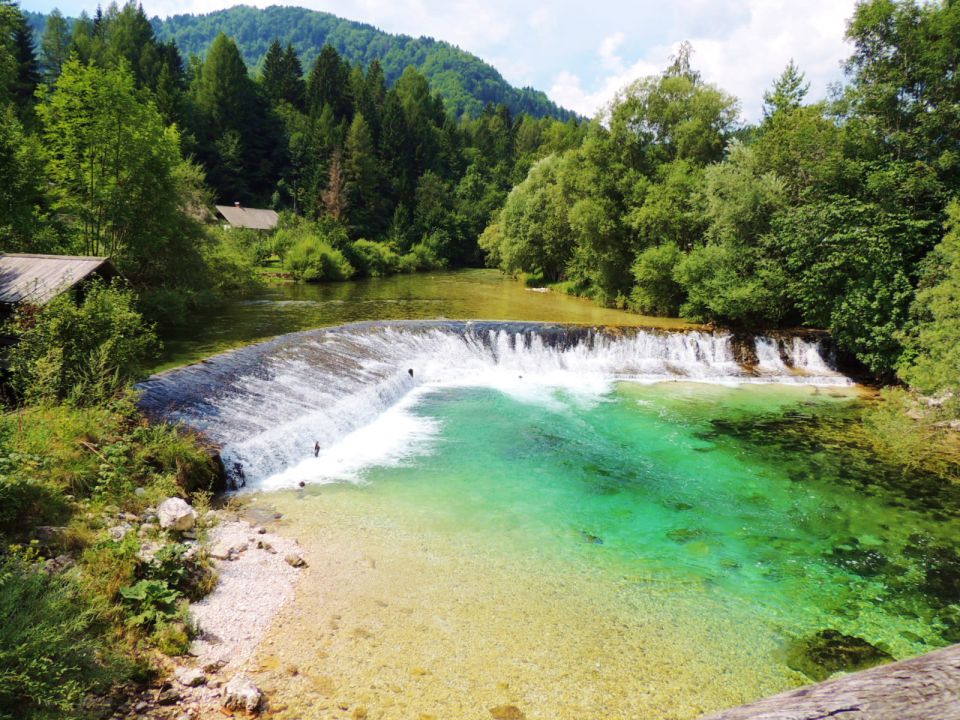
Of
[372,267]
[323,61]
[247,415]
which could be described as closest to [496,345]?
[247,415]

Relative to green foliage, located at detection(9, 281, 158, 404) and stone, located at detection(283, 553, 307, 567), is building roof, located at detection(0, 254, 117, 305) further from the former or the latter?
stone, located at detection(283, 553, 307, 567)

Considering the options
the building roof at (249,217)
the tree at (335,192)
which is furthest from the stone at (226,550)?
the tree at (335,192)

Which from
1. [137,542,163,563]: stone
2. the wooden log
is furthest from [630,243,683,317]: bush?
the wooden log

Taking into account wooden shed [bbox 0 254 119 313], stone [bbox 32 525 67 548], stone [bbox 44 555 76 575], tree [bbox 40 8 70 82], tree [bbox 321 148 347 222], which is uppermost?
tree [bbox 40 8 70 82]

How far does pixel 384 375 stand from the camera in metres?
18.8

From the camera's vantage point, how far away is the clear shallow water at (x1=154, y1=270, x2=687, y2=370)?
69.6 ft

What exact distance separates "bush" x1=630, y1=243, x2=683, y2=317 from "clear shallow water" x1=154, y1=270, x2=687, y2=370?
1152 mm

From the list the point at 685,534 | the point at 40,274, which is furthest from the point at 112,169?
the point at 685,534

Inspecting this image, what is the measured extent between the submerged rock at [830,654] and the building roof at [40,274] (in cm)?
1501

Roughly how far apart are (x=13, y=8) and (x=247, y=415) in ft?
61.0

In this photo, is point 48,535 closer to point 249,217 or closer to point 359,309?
point 359,309

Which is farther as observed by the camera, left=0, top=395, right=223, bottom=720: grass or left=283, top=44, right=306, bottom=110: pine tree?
left=283, top=44, right=306, bottom=110: pine tree

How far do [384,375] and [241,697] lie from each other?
43.3 ft

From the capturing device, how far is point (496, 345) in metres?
22.9
